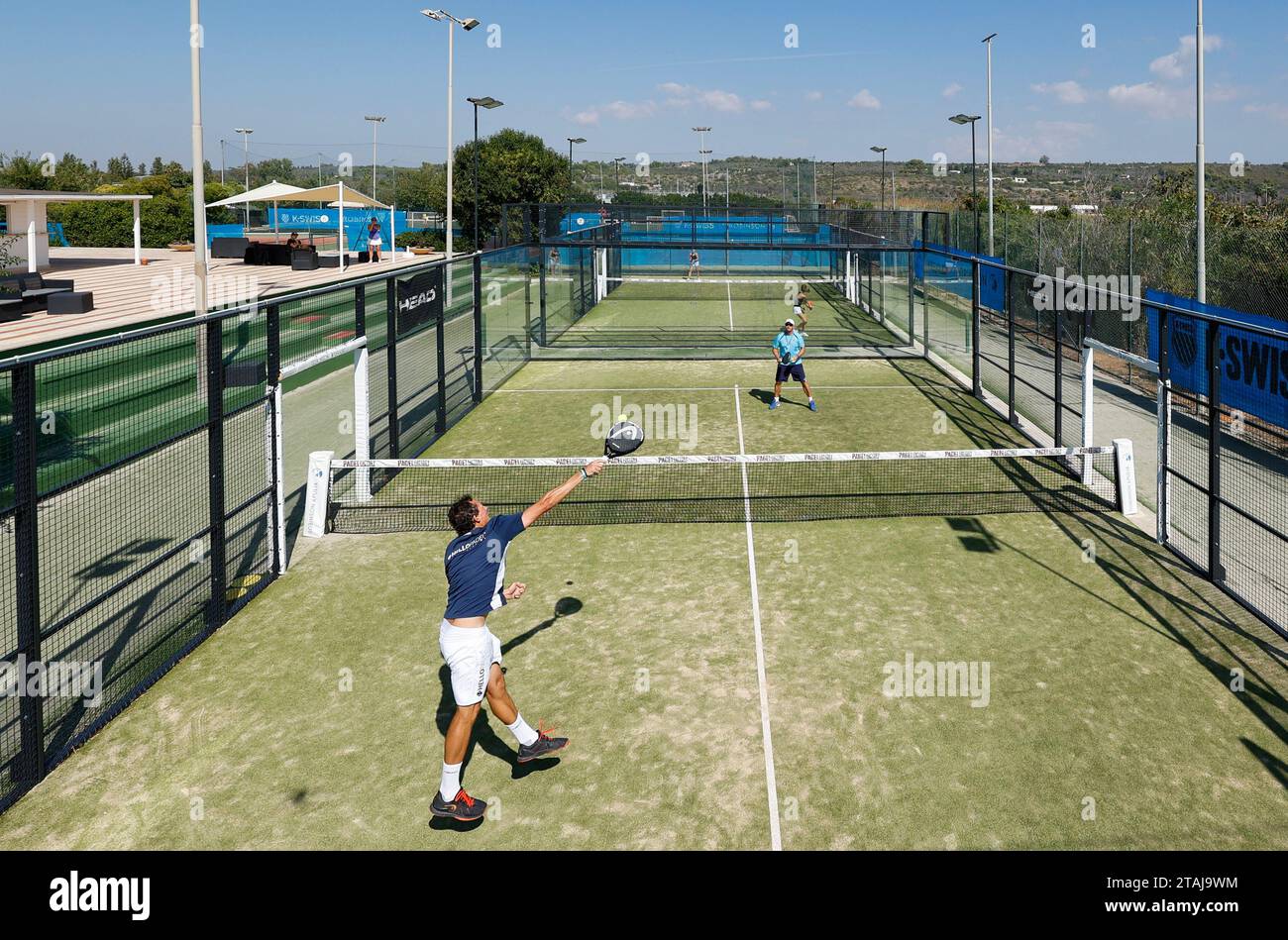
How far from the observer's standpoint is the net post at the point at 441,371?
18094 mm

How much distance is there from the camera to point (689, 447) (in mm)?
17016

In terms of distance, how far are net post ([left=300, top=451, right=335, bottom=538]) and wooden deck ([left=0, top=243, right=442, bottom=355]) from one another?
15.2m

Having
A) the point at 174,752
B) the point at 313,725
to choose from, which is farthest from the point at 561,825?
the point at 174,752

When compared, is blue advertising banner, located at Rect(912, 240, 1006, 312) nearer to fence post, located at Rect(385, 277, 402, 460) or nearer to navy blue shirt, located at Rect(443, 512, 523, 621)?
fence post, located at Rect(385, 277, 402, 460)

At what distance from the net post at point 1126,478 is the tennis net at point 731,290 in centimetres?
2910

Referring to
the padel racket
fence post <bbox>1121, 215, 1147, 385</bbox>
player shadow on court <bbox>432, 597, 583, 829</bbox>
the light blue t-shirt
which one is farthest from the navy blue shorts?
the padel racket

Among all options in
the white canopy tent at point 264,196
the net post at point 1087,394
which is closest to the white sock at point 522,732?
the net post at point 1087,394

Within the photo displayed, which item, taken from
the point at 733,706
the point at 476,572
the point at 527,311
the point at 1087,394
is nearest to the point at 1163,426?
the point at 1087,394

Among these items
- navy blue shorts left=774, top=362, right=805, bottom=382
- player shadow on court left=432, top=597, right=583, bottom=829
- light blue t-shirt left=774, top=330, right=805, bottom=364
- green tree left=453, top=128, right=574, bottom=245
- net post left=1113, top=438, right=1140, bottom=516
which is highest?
green tree left=453, top=128, right=574, bottom=245

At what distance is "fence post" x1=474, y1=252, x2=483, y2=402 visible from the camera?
66.1ft

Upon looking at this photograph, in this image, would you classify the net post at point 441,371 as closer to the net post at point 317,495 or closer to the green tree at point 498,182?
the net post at point 317,495

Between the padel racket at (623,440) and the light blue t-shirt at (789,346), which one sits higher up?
the light blue t-shirt at (789,346)
